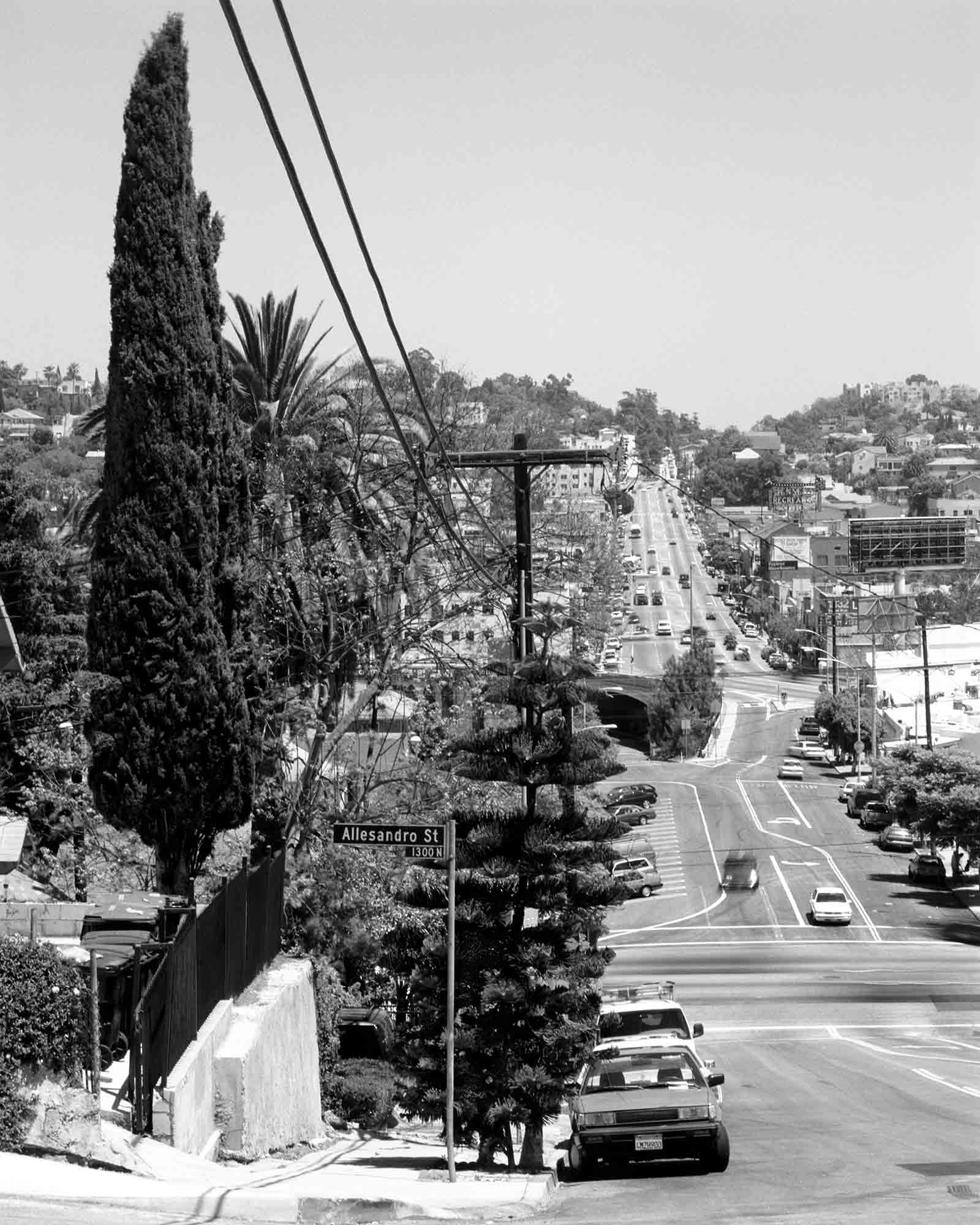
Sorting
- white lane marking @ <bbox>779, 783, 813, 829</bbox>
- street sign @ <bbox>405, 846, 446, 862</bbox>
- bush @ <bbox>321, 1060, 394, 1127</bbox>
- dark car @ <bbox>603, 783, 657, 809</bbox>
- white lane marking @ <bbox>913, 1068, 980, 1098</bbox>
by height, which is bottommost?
white lane marking @ <bbox>779, 783, 813, 829</bbox>

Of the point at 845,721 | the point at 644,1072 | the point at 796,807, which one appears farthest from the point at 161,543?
the point at 845,721

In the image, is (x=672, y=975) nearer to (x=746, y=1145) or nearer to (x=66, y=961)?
(x=746, y=1145)

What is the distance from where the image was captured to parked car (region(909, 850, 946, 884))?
168 ft

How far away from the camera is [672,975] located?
121 ft

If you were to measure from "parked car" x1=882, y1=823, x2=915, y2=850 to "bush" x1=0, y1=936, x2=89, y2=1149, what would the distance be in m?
48.8

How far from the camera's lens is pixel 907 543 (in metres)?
181

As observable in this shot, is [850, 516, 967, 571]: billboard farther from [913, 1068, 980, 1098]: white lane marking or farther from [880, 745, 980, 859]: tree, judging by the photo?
[913, 1068, 980, 1098]: white lane marking

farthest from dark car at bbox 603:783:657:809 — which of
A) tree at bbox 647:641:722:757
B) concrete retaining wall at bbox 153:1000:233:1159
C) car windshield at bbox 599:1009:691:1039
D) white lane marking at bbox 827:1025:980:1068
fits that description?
concrete retaining wall at bbox 153:1000:233:1159

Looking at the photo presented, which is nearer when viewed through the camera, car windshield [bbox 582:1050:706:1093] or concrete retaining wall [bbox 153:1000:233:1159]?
concrete retaining wall [bbox 153:1000:233:1159]

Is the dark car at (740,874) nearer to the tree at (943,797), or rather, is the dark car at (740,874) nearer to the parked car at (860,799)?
the tree at (943,797)

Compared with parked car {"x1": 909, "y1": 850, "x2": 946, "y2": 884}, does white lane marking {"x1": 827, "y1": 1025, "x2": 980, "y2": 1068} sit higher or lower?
higher

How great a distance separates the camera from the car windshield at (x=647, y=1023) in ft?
64.8

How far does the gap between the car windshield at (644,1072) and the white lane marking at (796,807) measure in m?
46.8

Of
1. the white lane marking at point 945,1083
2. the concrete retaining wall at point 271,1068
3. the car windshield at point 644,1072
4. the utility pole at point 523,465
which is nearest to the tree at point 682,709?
the white lane marking at point 945,1083
